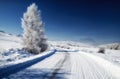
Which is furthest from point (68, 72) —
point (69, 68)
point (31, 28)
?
point (31, 28)

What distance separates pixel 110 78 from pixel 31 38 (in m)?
29.3

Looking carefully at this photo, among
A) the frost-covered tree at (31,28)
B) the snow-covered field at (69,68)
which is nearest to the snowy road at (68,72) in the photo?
the snow-covered field at (69,68)

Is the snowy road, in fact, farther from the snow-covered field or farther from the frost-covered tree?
the frost-covered tree

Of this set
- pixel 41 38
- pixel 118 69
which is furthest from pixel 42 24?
pixel 118 69

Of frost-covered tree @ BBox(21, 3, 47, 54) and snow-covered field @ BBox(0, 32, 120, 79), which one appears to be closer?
snow-covered field @ BBox(0, 32, 120, 79)

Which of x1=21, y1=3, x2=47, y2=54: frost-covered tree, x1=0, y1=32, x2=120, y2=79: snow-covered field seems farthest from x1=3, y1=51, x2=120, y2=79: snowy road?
x1=21, y1=3, x2=47, y2=54: frost-covered tree

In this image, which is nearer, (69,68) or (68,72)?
(68,72)

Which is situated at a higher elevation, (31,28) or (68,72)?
(31,28)

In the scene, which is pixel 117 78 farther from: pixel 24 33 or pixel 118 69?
pixel 24 33

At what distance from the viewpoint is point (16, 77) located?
1048 centimetres

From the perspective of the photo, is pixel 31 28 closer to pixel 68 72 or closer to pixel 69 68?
pixel 69 68

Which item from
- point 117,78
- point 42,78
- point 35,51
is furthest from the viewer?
point 35,51

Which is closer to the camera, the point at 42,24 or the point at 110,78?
the point at 110,78

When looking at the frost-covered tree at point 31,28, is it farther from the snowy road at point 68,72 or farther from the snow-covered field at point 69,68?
the snowy road at point 68,72
